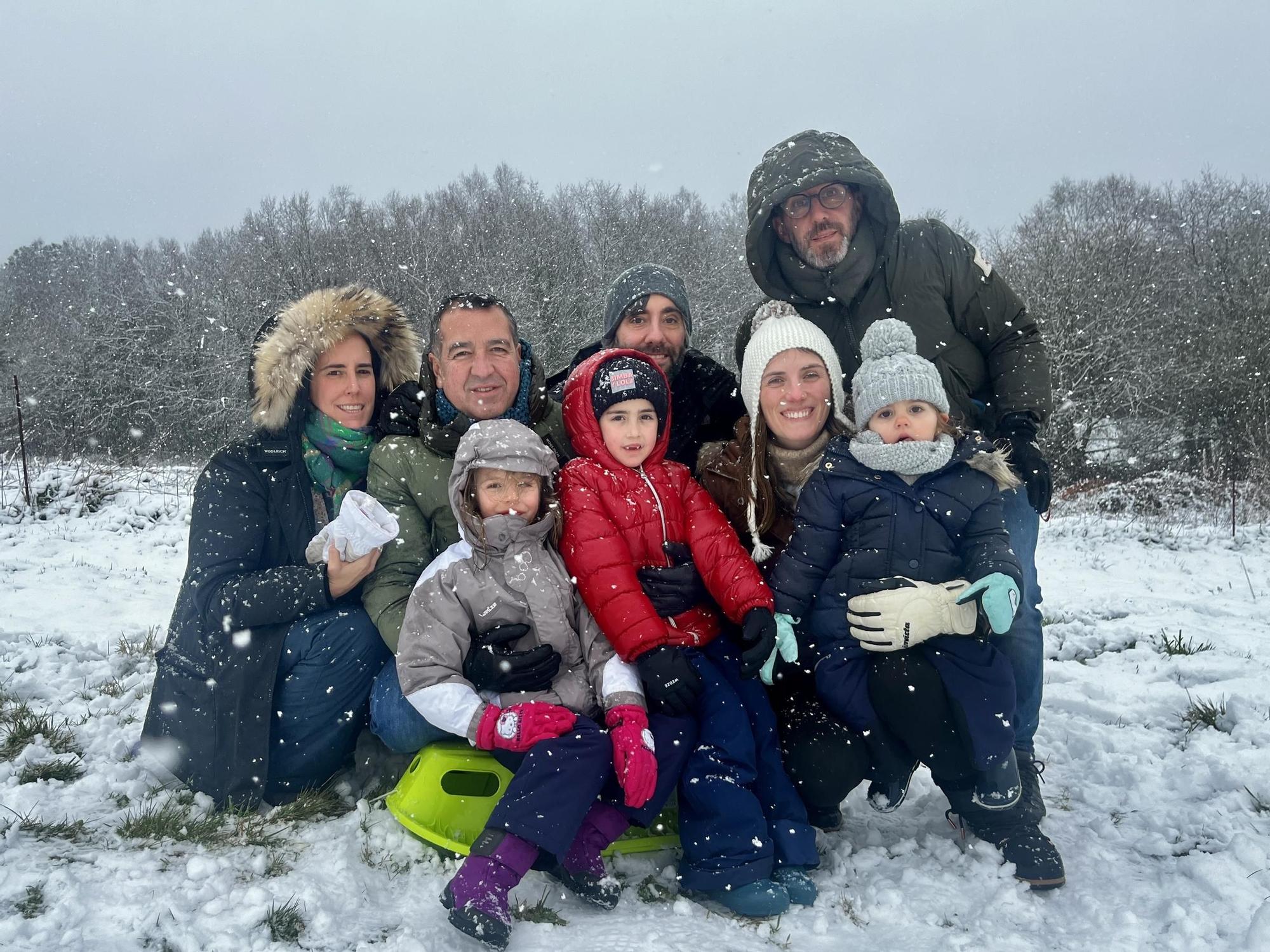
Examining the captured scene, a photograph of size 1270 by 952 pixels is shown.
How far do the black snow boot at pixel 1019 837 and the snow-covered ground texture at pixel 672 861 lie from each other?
0.17 ft

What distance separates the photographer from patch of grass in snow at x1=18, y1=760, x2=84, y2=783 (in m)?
2.88

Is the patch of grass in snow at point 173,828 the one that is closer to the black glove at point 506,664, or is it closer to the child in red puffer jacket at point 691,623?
the black glove at point 506,664

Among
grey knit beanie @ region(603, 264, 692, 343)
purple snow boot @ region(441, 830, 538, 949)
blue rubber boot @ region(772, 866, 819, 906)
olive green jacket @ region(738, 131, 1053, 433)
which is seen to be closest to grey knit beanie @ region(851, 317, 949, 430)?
olive green jacket @ region(738, 131, 1053, 433)

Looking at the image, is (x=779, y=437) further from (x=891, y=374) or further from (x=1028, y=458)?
(x=1028, y=458)

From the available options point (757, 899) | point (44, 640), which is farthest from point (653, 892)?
point (44, 640)

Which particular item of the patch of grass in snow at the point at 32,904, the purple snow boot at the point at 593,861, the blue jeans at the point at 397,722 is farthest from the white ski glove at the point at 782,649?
the patch of grass in snow at the point at 32,904

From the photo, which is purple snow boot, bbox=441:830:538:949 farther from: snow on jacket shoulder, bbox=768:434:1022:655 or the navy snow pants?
snow on jacket shoulder, bbox=768:434:1022:655

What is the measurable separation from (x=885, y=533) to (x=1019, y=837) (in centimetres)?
109

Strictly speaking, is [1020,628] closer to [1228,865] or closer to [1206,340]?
[1228,865]

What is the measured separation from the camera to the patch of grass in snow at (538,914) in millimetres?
2297

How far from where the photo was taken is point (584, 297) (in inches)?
1171

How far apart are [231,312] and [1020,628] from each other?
32745 millimetres

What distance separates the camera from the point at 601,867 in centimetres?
249

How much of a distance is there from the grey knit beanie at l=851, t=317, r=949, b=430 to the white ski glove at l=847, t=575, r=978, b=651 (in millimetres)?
707
